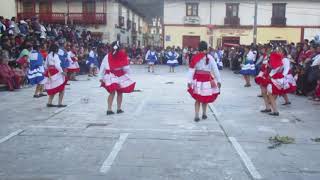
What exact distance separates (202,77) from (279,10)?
131 feet

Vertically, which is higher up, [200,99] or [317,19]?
[317,19]

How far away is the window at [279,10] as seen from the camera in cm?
4841

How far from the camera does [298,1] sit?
47.9 meters

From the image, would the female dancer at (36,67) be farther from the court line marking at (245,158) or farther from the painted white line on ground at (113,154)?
the court line marking at (245,158)

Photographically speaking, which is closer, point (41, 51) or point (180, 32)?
point (41, 51)

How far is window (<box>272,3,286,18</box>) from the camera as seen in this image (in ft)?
159

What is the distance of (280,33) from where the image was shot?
48656 millimetres

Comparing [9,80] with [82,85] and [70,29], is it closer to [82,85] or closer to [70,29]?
[82,85]

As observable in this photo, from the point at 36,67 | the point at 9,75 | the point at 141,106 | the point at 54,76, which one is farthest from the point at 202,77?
the point at 9,75

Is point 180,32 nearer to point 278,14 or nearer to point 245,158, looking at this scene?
point 278,14

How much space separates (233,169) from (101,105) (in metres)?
7.00

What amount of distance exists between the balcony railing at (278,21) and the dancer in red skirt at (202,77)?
129 ft

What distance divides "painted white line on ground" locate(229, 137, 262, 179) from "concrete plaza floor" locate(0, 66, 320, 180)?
13 millimetres

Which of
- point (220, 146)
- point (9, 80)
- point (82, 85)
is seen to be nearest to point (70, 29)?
point (82, 85)
